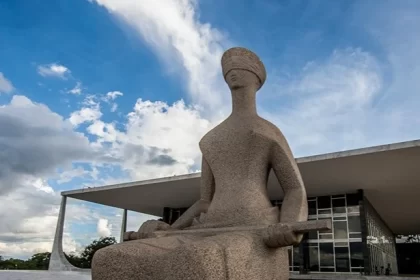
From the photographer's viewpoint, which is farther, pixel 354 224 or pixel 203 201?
pixel 354 224

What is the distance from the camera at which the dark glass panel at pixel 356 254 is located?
21.5m

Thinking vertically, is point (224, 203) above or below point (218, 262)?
above

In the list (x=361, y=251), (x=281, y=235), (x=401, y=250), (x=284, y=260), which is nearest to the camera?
(x=281, y=235)

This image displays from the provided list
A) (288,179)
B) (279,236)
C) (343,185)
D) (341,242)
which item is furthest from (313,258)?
(279,236)

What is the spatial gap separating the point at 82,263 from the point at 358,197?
2233 centimetres

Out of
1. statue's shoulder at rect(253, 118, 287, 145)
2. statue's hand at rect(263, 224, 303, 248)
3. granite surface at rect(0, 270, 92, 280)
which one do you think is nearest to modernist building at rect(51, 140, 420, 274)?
granite surface at rect(0, 270, 92, 280)

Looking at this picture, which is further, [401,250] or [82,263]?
[401,250]

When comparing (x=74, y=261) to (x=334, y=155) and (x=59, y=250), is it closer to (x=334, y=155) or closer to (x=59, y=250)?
(x=59, y=250)

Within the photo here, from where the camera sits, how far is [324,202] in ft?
80.6

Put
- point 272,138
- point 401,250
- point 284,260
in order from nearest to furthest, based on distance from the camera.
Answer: point 284,260 < point 272,138 < point 401,250

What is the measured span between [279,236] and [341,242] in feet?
69.9

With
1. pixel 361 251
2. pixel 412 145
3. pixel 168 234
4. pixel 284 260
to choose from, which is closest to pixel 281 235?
pixel 284 260

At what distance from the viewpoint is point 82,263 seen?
32.8 m

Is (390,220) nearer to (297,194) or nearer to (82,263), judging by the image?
(82,263)
